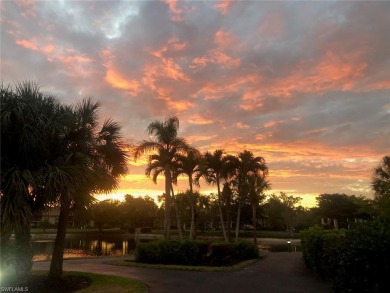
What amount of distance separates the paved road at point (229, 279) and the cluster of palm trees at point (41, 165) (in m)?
4.01

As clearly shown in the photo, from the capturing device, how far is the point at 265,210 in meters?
78.9

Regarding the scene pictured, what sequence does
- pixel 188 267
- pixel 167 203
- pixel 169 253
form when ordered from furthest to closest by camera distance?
1. pixel 167 203
2. pixel 169 253
3. pixel 188 267

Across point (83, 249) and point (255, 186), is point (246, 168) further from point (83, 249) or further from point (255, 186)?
point (83, 249)

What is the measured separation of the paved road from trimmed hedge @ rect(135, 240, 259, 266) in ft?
6.58

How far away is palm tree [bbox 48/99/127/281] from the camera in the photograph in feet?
38.8

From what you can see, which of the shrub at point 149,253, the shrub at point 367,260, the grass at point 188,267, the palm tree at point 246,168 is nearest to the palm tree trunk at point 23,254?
the grass at point 188,267

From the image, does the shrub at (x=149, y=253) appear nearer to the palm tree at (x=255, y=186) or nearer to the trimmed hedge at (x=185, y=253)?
the trimmed hedge at (x=185, y=253)

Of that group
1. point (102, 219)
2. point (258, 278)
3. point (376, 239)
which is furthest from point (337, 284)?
point (102, 219)

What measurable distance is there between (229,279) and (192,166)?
1573cm

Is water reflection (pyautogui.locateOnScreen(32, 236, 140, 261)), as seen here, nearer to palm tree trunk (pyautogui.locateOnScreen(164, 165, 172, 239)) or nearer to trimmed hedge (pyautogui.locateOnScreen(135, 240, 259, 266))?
palm tree trunk (pyautogui.locateOnScreen(164, 165, 172, 239))

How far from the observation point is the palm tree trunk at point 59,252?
12805 millimetres

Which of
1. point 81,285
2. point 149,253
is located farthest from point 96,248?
point 81,285

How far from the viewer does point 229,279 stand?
1377cm

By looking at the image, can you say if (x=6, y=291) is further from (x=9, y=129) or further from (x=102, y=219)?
(x=102, y=219)
